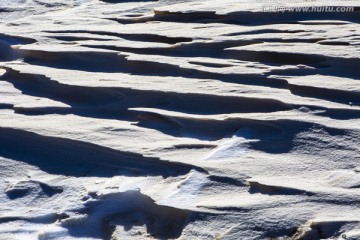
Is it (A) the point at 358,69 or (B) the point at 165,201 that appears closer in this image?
(B) the point at 165,201

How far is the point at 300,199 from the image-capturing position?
1.67 meters

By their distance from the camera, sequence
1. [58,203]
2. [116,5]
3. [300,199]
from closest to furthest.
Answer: [300,199]
[58,203]
[116,5]

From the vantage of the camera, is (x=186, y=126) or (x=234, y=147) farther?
(x=186, y=126)

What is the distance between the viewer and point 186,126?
6.86 ft

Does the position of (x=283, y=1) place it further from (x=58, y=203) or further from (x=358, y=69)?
(x=58, y=203)

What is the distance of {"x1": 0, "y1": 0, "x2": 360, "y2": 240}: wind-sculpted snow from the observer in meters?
1.69

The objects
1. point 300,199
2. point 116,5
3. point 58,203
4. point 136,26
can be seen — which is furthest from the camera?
point 116,5

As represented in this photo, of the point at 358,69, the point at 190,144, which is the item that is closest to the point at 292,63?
the point at 358,69

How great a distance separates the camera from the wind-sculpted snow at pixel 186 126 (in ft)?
5.55

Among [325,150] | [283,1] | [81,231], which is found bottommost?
[81,231]

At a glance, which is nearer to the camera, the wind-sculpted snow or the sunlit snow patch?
the wind-sculpted snow

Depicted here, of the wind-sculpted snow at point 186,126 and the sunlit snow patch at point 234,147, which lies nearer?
the wind-sculpted snow at point 186,126

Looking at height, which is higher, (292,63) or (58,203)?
(292,63)

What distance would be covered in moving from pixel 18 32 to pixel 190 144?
128 cm
